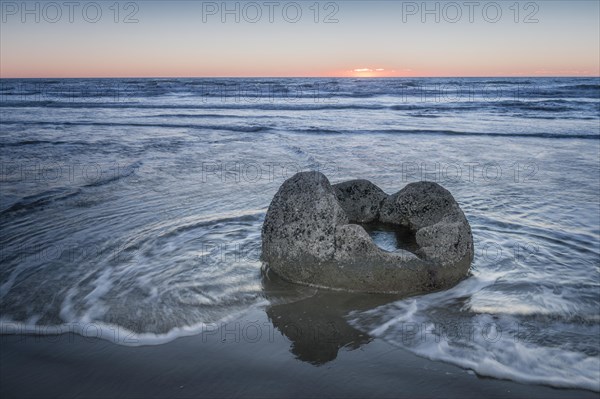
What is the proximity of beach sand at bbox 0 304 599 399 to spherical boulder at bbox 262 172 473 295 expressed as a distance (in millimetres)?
612

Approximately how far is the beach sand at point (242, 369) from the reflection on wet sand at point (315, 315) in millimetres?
12

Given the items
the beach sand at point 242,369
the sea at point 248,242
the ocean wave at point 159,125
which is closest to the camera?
the beach sand at point 242,369

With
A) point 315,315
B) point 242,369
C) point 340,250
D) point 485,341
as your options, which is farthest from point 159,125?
point 485,341

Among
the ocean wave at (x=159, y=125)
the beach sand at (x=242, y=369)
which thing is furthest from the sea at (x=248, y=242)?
the ocean wave at (x=159, y=125)

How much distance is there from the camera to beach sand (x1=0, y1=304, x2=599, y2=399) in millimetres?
2766

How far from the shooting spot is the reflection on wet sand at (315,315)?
3.24 meters

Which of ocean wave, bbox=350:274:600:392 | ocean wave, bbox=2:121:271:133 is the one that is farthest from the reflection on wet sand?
ocean wave, bbox=2:121:271:133

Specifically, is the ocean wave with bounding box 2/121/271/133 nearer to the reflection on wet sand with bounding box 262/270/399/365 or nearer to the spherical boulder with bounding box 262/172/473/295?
the spherical boulder with bounding box 262/172/473/295

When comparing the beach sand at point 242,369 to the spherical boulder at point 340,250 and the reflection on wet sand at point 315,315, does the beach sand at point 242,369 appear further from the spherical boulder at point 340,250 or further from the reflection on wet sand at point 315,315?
the spherical boulder at point 340,250

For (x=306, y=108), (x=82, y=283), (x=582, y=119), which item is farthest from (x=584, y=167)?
(x=306, y=108)

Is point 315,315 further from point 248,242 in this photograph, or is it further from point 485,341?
point 248,242

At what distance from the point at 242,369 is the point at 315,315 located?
83 centimetres

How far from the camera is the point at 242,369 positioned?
9.80 feet

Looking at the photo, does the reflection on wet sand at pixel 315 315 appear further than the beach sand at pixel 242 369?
Yes
